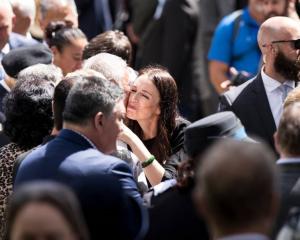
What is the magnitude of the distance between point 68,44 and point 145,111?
2.08m

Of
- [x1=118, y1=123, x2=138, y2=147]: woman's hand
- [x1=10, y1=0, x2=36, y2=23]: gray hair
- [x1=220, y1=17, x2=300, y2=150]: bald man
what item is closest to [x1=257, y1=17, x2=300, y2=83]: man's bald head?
[x1=220, y1=17, x2=300, y2=150]: bald man

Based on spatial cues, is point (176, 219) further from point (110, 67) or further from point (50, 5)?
point (50, 5)

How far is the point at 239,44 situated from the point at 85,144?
188 inches

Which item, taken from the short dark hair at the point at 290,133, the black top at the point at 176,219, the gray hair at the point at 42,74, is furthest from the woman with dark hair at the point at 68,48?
the short dark hair at the point at 290,133

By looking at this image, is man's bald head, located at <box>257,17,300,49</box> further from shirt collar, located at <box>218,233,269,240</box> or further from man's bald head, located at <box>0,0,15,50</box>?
shirt collar, located at <box>218,233,269,240</box>

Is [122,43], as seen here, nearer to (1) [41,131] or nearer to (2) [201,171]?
(1) [41,131]

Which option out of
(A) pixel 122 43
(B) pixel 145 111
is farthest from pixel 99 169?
(A) pixel 122 43

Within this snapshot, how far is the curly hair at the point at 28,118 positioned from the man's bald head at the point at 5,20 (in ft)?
7.19

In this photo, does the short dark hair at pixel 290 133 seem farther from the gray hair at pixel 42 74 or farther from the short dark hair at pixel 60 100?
the gray hair at pixel 42 74

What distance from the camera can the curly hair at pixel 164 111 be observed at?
7.16 m

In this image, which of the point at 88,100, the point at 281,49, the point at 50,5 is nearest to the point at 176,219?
the point at 88,100

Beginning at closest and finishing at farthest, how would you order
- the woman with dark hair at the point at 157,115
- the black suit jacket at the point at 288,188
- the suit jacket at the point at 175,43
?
the black suit jacket at the point at 288,188 → the woman with dark hair at the point at 157,115 → the suit jacket at the point at 175,43

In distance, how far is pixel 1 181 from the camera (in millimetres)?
6469

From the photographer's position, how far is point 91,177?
5.33 m
